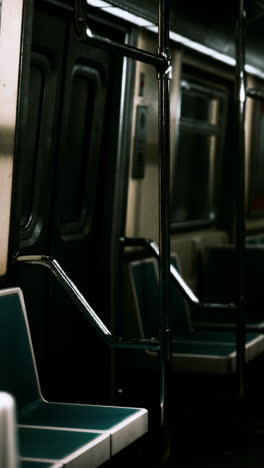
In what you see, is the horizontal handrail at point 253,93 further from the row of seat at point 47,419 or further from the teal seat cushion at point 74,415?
the teal seat cushion at point 74,415

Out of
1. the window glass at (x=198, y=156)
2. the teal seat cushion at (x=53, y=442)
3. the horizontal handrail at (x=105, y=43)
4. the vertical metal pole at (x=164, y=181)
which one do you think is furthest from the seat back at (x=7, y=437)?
the window glass at (x=198, y=156)

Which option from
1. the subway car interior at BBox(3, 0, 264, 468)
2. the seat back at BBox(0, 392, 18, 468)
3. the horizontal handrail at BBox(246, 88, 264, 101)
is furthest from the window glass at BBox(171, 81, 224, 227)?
the seat back at BBox(0, 392, 18, 468)

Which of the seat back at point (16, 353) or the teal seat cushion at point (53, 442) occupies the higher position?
the seat back at point (16, 353)

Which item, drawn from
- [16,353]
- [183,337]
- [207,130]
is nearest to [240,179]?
[183,337]

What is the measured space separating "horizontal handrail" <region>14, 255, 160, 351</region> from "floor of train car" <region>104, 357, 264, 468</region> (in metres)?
0.60

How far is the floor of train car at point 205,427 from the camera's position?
4.33 metres

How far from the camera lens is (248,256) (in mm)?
6250

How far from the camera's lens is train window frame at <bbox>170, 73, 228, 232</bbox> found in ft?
20.6

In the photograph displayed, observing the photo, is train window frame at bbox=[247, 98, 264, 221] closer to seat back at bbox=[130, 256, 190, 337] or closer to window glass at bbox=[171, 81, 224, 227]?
window glass at bbox=[171, 81, 224, 227]

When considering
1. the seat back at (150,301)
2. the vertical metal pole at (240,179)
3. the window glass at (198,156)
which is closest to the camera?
the vertical metal pole at (240,179)

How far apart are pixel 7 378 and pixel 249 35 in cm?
349

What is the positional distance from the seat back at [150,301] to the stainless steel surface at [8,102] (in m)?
1.53

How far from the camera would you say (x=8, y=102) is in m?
3.78

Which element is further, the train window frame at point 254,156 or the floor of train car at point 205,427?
the train window frame at point 254,156
